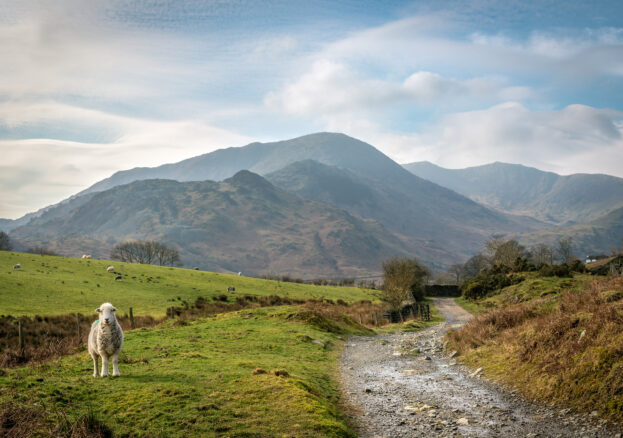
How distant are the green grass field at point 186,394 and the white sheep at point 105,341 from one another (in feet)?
1.96

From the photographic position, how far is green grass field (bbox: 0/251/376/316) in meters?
46.7

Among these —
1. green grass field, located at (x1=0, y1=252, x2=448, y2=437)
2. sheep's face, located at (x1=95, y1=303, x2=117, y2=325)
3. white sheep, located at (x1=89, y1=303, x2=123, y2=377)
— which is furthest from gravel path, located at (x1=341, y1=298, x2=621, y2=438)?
sheep's face, located at (x1=95, y1=303, x2=117, y2=325)

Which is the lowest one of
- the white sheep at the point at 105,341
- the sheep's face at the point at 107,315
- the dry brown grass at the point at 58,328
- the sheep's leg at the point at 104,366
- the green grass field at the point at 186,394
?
the dry brown grass at the point at 58,328

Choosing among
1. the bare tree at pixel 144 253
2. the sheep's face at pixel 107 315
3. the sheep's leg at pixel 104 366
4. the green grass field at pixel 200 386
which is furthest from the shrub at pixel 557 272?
the bare tree at pixel 144 253

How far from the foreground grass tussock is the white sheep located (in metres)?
13.4

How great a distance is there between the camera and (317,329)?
31594 millimetres

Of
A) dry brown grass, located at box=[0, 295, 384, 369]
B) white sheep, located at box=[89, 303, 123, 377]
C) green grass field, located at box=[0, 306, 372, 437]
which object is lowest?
dry brown grass, located at box=[0, 295, 384, 369]

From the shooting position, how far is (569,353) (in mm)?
12875

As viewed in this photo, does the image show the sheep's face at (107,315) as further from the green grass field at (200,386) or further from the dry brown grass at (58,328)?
the dry brown grass at (58,328)

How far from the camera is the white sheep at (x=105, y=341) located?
13.5m

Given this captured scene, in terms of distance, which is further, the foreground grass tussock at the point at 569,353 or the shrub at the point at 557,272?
the shrub at the point at 557,272

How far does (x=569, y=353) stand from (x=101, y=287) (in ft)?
193

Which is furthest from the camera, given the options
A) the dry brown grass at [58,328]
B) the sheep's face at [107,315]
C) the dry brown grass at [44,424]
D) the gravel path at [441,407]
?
the dry brown grass at [58,328]

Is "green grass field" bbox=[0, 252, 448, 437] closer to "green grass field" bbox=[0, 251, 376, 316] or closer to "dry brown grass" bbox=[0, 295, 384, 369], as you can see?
"dry brown grass" bbox=[0, 295, 384, 369]
